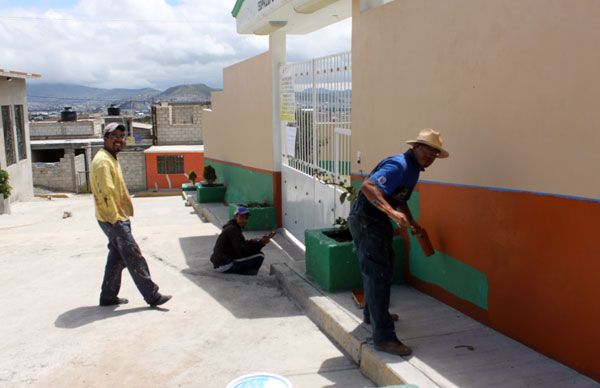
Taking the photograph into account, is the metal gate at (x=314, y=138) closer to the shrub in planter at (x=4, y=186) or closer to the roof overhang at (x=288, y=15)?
the roof overhang at (x=288, y=15)

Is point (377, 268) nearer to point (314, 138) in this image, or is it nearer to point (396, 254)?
point (396, 254)

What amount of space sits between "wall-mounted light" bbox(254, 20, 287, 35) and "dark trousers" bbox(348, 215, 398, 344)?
5038mm

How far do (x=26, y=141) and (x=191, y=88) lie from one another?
17269 centimetres

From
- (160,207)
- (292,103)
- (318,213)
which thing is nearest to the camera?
(318,213)

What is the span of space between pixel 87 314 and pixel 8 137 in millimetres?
18141

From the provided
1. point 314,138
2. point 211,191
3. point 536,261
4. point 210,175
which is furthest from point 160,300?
point 210,175

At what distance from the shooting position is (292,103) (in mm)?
8422

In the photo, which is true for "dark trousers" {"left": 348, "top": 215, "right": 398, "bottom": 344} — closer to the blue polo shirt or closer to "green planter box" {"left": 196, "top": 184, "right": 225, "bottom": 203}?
the blue polo shirt

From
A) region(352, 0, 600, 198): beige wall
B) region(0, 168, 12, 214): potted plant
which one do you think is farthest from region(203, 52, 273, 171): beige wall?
region(0, 168, 12, 214): potted plant

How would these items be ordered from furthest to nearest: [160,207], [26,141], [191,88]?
1. [191,88]
2. [26,141]
3. [160,207]

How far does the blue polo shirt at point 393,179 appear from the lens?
12.2 feet

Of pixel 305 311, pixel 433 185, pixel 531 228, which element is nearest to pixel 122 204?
pixel 305 311

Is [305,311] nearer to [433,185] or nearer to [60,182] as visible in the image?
[433,185]

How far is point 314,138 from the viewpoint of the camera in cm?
753
